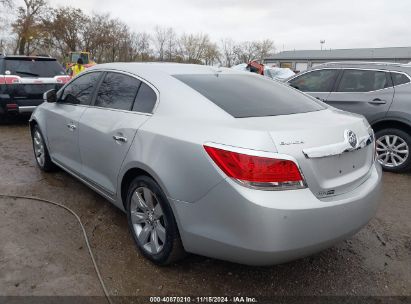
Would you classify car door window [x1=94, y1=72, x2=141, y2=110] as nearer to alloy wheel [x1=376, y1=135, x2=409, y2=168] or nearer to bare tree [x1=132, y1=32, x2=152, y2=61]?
alloy wheel [x1=376, y1=135, x2=409, y2=168]

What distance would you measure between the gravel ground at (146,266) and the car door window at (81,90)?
1169mm

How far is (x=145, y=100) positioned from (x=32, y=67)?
20.9 feet

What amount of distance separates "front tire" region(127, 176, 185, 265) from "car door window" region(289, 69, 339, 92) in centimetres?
435

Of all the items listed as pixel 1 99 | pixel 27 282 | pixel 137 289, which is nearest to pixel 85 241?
pixel 27 282

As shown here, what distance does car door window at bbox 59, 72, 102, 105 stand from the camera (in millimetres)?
3726

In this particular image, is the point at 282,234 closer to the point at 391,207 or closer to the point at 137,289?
the point at 137,289

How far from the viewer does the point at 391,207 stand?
13.6 ft

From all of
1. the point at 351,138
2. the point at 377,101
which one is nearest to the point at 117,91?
the point at 351,138

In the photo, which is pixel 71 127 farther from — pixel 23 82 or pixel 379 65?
pixel 23 82

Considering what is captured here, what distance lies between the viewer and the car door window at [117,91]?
3127 millimetres

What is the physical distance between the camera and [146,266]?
2.83 m

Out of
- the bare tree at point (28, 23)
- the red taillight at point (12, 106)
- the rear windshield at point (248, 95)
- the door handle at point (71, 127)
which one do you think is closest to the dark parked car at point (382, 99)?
the rear windshield at point (248, 95)

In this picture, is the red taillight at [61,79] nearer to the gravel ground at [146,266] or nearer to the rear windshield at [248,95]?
the gravel ground at [146,266]

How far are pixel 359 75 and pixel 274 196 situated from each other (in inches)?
178
